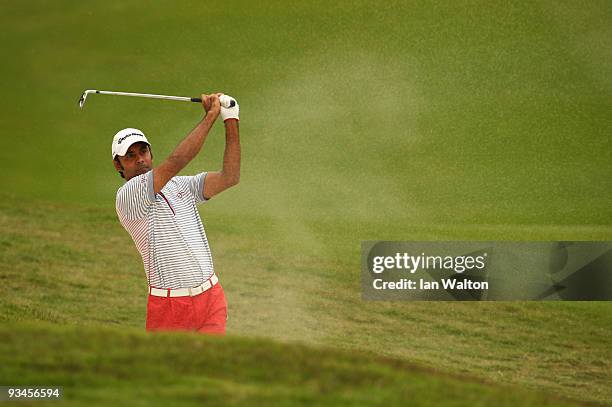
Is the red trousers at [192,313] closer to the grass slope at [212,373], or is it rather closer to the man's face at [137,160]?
the man's face at [137,160]

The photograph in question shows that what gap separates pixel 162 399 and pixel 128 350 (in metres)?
0.45

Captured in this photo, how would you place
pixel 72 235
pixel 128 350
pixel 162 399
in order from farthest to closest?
1. pixel 72 235
2. pixel 128 350
3. pixel 162 399

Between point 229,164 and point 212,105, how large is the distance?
311 mm

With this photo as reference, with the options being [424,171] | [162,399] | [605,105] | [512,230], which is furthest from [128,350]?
[605,105]

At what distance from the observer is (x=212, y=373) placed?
3566mm

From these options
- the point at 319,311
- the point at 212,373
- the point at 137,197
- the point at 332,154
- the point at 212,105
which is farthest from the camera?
the point at 332,154

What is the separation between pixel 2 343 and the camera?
3.75 m

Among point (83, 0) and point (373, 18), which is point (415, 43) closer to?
point (373, 18)

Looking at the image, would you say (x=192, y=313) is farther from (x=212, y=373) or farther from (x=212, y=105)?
(x=212, y=373)

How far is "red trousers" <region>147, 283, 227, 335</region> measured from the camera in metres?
4.95

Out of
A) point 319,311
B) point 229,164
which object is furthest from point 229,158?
point 319,311

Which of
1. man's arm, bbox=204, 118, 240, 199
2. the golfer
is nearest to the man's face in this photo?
the golfer

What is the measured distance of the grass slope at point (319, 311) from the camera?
8219mm

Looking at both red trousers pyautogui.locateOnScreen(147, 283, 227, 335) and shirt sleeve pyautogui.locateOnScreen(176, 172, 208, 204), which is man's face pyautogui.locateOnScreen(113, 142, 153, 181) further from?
red trousers pyautogui.locateOnScreen(147, 283, 227, 335)
